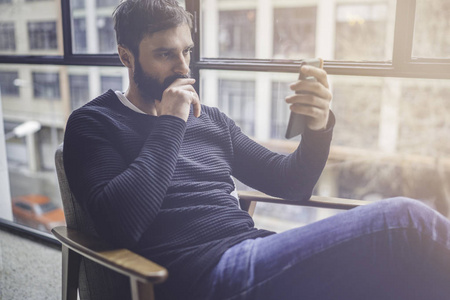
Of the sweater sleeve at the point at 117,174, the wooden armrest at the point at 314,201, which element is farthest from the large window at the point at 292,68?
the sweater sleeve at the point at 117,174

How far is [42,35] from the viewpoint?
2914 millimetres

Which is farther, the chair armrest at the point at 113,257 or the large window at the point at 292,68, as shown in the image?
the large window at the point at 292,68

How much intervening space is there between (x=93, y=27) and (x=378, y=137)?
4033 millimetres

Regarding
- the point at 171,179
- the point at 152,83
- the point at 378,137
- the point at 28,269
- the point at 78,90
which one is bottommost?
the point at 28,269

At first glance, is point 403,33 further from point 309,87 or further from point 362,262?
point 362,262

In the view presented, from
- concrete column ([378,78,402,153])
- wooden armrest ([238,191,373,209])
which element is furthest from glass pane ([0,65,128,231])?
concrete column ([378,78,402,153])

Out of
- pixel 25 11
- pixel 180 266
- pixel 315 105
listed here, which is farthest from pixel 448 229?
pixel 25 11

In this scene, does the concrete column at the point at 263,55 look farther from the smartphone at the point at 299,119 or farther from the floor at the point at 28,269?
the floor at the point at 28,269

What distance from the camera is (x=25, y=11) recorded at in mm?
3125

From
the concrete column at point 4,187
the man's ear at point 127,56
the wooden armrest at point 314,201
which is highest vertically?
the man's ear at point 127,56

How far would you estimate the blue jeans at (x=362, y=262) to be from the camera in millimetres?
846

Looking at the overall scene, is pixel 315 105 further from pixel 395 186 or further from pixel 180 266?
pixel 395 186

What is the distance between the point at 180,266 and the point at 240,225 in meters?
0.22

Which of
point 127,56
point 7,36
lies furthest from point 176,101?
point 7,36
